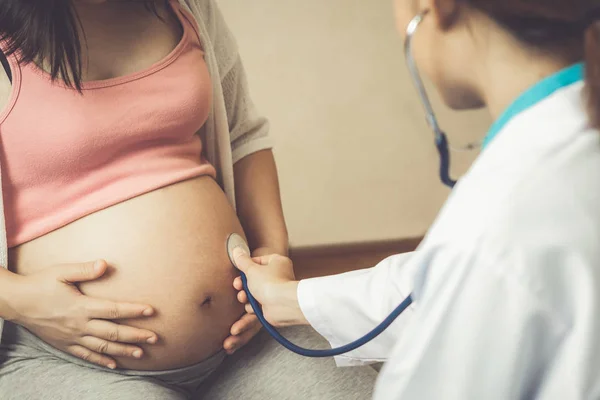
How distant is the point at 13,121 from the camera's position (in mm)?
792

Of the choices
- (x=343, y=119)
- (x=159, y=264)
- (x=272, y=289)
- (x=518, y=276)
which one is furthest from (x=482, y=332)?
(x=343, y=119)

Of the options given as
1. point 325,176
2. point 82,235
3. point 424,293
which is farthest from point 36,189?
point 325,176

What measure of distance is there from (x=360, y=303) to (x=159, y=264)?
296 millimetres

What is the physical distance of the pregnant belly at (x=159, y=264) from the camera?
82cm

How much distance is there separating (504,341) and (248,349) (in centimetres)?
52

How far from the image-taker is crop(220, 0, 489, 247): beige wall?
5.90 ft

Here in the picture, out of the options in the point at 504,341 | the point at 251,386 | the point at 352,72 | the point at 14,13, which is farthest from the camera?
the point at 352,72

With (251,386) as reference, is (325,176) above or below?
below

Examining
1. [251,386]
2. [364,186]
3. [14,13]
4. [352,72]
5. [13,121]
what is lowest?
[364,186]

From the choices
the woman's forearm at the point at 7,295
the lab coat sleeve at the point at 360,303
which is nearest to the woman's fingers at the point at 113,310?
the woman's forearm at the point at 7,295

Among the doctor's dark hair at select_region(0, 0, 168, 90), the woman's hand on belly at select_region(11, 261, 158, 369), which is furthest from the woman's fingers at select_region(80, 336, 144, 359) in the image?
the doctor's dark hair at select_region(0, 0, 168, 90)

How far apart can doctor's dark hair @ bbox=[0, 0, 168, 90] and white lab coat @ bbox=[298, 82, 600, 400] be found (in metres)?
0.57

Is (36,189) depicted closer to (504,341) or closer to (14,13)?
(14,13)

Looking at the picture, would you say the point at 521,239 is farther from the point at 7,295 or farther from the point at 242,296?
the point at 7,295
